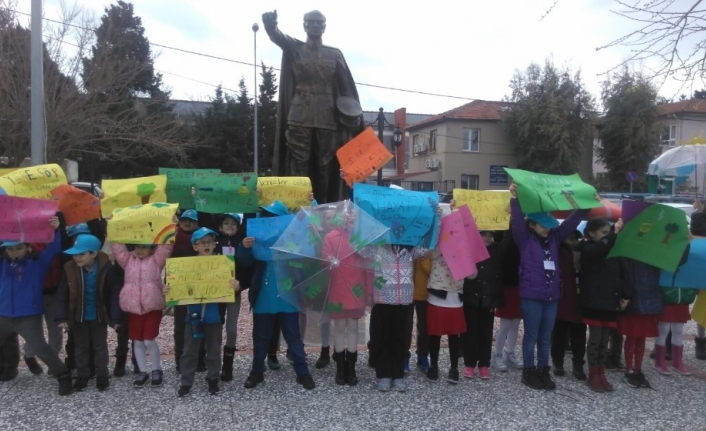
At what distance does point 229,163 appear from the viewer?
32406mm

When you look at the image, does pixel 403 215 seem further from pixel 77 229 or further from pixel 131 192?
pixel 77 229

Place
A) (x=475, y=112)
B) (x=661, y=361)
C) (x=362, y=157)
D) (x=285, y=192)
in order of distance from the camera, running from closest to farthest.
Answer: (x=285, y=192), (x=362, y=157), (x=661, y=361), (x=475, y=112)

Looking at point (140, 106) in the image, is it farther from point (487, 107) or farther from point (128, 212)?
point (487, 107)

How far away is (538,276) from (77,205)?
4356mm

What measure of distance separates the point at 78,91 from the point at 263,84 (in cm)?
1721

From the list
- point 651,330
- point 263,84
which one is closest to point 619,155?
point 263,84

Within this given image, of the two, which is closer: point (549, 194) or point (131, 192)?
point (549, 194)

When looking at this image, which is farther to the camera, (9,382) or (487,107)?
(487,107)

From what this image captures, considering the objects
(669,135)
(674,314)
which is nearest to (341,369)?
(674,314)

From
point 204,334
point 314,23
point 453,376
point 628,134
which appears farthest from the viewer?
point 628,134

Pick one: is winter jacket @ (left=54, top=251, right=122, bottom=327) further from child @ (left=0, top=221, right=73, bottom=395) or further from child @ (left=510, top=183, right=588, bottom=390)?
child @ (left=510, top=183, right=588, bottom=390)

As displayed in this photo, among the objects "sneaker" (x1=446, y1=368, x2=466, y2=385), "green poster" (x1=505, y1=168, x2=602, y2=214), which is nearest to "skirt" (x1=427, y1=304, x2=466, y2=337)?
"sneaker" (x1=446, y1=368, x2=466, y2=385)

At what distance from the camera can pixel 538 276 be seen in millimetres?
4934

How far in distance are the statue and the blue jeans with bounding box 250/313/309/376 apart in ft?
5.93
